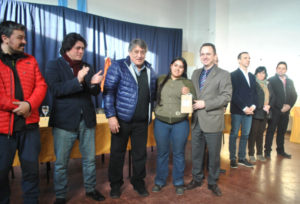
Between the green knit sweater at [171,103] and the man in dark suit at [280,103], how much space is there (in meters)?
2.20

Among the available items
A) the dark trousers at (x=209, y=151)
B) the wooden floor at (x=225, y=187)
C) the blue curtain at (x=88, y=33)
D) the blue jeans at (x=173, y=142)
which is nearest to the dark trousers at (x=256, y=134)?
the wooden floor at (x=225, y=187)

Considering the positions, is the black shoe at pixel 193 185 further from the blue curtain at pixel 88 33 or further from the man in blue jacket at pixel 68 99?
the blue curtain at pixel 88 33

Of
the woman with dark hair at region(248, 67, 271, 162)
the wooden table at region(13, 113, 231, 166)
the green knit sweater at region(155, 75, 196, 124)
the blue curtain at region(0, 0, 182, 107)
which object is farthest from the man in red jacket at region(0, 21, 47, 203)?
the blue curtain at region(0, 0, 182, 107)

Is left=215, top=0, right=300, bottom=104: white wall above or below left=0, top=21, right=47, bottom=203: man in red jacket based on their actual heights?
above

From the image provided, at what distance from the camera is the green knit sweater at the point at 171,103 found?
194 cm

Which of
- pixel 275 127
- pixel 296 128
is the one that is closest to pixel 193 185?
pixel 275 127

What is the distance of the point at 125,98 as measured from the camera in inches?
71.9

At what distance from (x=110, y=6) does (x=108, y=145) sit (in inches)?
175

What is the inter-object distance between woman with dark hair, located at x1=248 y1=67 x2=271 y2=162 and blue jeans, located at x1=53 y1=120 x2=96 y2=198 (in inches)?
95.4

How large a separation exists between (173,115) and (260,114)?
5.84ft

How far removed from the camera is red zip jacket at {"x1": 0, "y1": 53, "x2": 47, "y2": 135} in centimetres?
137

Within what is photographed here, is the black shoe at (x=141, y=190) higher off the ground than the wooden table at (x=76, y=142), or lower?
lower

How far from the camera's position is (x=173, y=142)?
202 cm

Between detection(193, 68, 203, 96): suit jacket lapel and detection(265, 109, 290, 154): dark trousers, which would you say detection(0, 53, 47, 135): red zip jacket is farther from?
detection(265, 109, 290, 154): dark trousers
